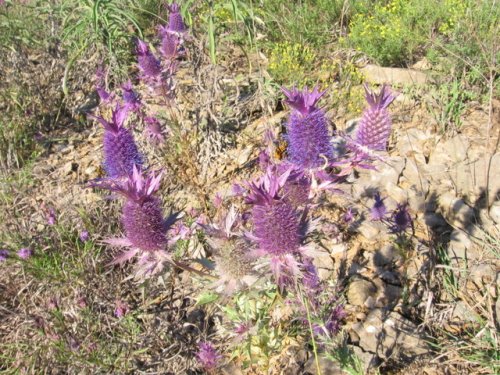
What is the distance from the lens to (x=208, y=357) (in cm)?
252

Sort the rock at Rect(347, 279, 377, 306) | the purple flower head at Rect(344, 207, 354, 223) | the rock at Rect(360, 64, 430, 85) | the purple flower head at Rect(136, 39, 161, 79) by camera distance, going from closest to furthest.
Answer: the rock at Rect(347, 279, 377, 306) → the purple flower head at Rect(344, 207, 354, 223) → the purple flower head at Rect(136, 39, 161, 79) → the rock at Rect(360, 64, 430, 85)

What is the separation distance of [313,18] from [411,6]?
1.11 m

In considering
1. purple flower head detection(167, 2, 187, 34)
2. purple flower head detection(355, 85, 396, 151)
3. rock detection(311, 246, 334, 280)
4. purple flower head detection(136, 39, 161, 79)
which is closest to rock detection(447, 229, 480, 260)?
rock detection(311, 246, 334, 280)

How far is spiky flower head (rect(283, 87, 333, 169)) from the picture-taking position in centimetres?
202

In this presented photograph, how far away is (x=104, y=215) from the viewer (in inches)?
132

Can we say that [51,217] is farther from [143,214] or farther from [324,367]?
[324,367]

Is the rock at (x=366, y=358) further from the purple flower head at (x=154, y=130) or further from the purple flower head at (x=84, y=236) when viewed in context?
the purple flower head at (x=154, y=130)

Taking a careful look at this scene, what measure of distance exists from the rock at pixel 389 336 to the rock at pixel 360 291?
112 millimetres

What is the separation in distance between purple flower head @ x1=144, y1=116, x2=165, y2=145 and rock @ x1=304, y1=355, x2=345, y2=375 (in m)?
2.21

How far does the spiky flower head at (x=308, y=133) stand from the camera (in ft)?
6.63

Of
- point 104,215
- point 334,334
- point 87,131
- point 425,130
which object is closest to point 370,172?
point 425,130

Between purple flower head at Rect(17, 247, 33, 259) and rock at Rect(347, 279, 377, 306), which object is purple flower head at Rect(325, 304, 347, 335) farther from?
purple flower head at Rect(17, 247, 33, 259)

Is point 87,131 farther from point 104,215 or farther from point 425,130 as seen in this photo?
Result: point 425,130

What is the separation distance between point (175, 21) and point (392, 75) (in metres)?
2.29
